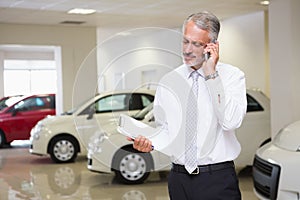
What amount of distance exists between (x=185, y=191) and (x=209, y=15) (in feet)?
2.23

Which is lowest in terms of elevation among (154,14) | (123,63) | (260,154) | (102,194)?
(102,194)

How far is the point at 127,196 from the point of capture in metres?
5.68

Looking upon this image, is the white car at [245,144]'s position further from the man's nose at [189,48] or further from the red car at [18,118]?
the red car at [18,118]

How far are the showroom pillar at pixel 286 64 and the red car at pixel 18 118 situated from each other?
6.10 metres

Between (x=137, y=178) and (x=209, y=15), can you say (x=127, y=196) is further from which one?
(x=209, y=15)

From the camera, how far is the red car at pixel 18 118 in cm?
1116

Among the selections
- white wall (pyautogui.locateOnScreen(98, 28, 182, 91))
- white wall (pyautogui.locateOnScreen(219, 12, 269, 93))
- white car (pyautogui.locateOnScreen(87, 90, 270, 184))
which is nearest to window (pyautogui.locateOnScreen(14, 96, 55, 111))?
white wall (pyautogui.locateOnScreen(219, 12, 269, 93))

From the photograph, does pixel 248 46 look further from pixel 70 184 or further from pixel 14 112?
pixel 14 112

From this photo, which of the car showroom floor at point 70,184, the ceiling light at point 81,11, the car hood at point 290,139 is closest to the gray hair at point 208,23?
the car hood at point 290,139

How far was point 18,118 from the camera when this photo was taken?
36.7ft

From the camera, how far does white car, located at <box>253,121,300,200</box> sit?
3396 millimetres

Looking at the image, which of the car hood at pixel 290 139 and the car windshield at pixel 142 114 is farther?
the car windshield at pixel 142 114

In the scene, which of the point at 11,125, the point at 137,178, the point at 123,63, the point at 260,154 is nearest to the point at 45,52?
the point at 11,125

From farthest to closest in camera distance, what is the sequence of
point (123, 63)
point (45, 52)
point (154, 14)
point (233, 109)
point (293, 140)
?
point (45, 52) < point (154, 14) < point (293, 140) < point (123, 63) < point (233, 109)
